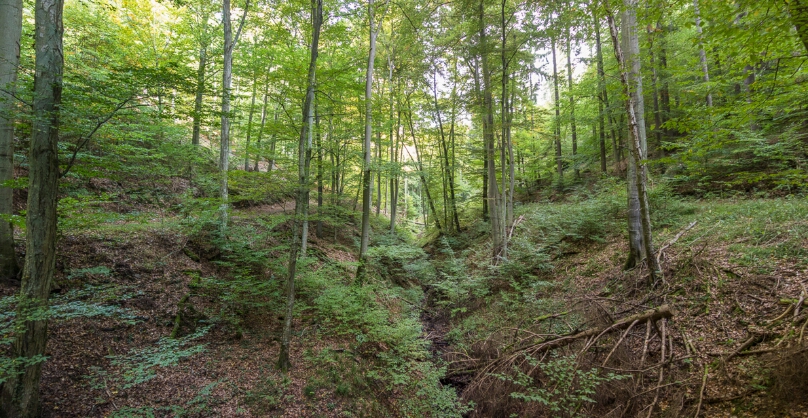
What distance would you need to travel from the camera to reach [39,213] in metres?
3.78

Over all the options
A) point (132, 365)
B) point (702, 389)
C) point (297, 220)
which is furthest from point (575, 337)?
point (132, 365)

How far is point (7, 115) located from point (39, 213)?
174cm

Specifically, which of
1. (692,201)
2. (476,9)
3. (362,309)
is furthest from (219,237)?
(692,201)

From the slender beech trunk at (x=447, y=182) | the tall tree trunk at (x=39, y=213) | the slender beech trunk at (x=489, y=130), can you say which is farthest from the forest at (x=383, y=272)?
the slender beech trunk at (x=447, y=182)

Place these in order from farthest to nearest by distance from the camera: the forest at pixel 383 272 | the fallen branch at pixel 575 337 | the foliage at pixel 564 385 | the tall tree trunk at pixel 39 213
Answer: the fallen branch at pixel 575 337
the foliage at pixel 564 385
the forest at pixel 383 272
the tall tree trunk at pixel 39 213

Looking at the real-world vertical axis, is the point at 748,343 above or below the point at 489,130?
below

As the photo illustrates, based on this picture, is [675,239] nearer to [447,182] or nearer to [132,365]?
[132,365]

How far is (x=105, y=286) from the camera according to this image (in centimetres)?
582

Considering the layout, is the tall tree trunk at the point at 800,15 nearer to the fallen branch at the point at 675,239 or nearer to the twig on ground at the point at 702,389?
the twig on ground at the point at 702,389

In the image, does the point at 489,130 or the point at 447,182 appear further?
the point at 447,182

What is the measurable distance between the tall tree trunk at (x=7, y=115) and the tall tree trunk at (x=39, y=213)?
1.07 m

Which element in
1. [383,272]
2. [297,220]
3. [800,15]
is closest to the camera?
[800,15]

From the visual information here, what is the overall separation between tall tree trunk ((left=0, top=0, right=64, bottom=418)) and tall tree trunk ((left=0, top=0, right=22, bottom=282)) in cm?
107

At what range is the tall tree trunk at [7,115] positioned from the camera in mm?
4719
